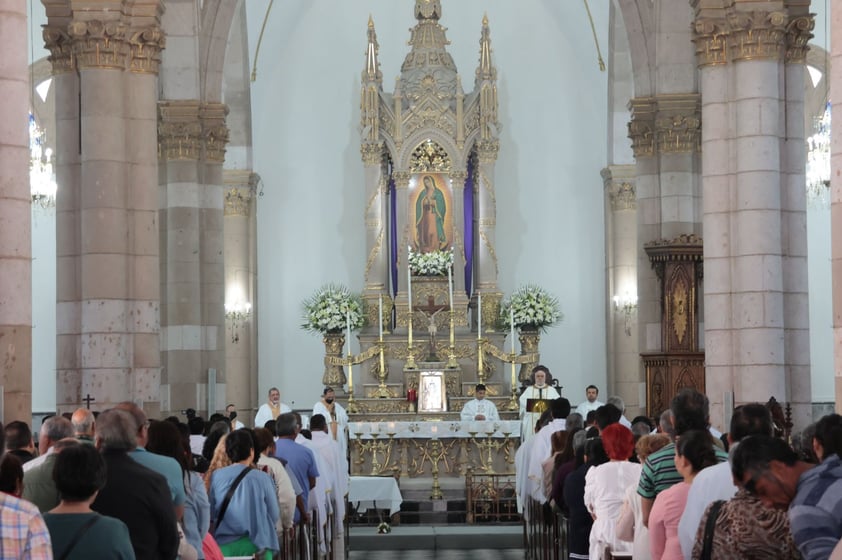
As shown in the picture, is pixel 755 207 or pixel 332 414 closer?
pixel 755 207

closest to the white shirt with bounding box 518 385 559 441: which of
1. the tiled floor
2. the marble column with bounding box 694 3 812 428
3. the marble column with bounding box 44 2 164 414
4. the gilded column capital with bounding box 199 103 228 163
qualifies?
the tiled floor

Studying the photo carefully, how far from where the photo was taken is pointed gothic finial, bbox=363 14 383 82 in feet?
88.5

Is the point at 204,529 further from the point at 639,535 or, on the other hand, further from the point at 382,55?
the point at 382,55

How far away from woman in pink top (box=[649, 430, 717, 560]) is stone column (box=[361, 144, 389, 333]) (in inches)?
789

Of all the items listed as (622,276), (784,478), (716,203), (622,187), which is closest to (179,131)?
(622,187)

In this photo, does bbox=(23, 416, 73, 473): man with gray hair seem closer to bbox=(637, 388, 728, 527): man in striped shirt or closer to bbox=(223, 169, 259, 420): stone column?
bbox=(637, 388, 728, 527): man in striped shirt

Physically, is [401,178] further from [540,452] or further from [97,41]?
[540,452]

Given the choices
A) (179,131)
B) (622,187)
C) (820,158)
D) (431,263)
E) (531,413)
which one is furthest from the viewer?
(622,187)

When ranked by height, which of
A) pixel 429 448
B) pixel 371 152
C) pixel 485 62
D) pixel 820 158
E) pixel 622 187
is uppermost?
pixel 485 62

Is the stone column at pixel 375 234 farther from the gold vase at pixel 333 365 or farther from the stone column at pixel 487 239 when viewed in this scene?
the stone column at pixel 487 239

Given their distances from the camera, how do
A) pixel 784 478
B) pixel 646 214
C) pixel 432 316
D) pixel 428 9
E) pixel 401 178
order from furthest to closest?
pixel 428 9 → pixel 401 178 → pixel 432 316 → pixel 646 214 → pixel 784 478

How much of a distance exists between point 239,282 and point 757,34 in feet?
47.7

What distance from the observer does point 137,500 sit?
21.6 ft

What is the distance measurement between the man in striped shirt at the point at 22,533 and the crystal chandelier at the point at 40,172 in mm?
21017
